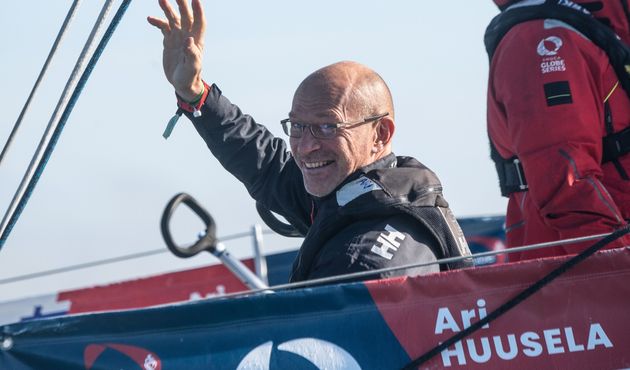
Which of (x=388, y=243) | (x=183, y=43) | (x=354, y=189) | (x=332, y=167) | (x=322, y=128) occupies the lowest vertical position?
(x=388, y=243)

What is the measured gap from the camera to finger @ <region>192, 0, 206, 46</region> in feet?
12.4

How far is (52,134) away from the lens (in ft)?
10.2

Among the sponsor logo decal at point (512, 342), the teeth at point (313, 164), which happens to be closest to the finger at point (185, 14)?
the teeth at point (313, 164)

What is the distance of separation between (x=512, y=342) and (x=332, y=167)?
1.22 metres

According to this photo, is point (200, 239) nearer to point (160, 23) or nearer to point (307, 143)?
point (307, 143)

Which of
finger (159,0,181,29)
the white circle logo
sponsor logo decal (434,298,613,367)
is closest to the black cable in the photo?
sponsor logo decal (434,298,613,367)

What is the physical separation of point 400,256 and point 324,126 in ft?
2.04

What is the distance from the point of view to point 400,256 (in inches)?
125

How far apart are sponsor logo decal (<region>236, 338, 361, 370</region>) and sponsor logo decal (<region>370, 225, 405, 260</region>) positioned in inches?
22.7

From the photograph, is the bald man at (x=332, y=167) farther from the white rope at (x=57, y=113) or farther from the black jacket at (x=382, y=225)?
the white rope at (x=57, y=113)

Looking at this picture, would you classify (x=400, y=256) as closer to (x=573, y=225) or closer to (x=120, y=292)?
(x=573, y=225)

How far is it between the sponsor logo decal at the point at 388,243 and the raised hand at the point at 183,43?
40.0 inches

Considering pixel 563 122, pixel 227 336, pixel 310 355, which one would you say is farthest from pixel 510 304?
pixel 563 122

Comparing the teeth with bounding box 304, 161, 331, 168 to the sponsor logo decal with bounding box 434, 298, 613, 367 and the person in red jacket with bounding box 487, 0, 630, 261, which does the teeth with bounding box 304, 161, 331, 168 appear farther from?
the sponsor logo decal with bounding box 434, 298, 613, 367
